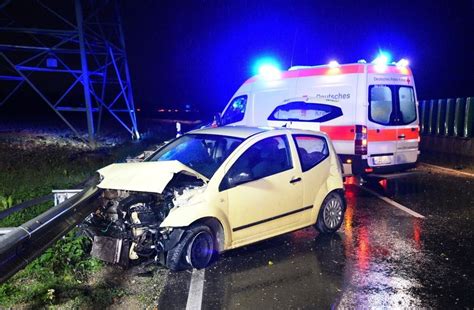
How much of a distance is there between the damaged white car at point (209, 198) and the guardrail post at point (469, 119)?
9.71 metres

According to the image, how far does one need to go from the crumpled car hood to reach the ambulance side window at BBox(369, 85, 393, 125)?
17.7 feet

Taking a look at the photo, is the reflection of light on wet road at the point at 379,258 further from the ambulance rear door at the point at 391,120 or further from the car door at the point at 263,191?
the ambulance rear door at the point at 391,120

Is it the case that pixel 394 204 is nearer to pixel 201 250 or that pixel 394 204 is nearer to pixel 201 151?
pixel 201 151

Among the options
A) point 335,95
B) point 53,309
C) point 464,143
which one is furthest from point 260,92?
point 53,309

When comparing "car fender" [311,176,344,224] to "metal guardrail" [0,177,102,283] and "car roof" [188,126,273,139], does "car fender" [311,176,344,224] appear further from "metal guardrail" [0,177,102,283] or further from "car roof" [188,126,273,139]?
"metal guardrail" [0,177,102,283]

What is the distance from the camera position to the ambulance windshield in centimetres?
926

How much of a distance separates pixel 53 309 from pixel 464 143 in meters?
13.4

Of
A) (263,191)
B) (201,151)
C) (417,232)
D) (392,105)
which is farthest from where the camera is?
(392,105)

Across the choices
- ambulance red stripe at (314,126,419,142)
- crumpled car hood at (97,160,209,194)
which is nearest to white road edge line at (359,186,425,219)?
ambulance red stripe at (314,126,419,142)

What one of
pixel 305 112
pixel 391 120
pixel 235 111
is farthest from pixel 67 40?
pixel 391 120

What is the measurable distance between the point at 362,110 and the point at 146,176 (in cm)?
555

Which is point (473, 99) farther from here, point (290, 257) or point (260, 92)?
point (290, 257)

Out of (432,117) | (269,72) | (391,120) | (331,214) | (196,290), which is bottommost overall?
(196,290)

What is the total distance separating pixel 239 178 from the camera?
5.16 m
